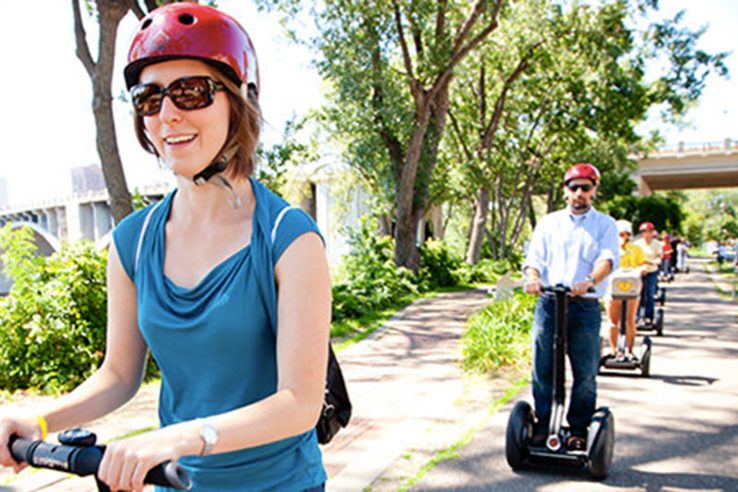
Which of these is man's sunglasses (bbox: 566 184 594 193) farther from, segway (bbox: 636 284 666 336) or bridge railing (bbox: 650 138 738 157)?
bridge railing (bbox: 650 138 738 157)

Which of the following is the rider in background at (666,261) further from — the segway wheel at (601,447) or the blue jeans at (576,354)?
the segway wheel at (601,447)

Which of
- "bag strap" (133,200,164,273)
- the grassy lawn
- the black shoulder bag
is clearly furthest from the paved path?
the grassy lawn

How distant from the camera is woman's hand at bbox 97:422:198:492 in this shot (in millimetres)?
1103

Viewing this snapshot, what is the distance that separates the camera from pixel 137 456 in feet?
3.64

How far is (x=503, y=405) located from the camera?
6.30m

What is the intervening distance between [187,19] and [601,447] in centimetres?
392

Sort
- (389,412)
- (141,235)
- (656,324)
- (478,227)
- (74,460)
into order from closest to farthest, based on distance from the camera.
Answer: (74,460) → (141,235) → (389,412) → (656,324) → (478,227)

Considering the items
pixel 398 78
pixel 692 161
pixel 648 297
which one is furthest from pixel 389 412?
→ pixel 692 161

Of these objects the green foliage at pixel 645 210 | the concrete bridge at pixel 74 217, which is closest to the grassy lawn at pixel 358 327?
the green foliage at pixel 645 210

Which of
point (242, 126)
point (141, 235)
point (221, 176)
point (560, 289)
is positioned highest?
point (242, 126)

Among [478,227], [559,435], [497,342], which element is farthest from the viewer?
[478,227]

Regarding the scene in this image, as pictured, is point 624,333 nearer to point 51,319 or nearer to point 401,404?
point 401,404

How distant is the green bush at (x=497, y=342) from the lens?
311 inches

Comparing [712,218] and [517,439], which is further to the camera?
[712,218]
